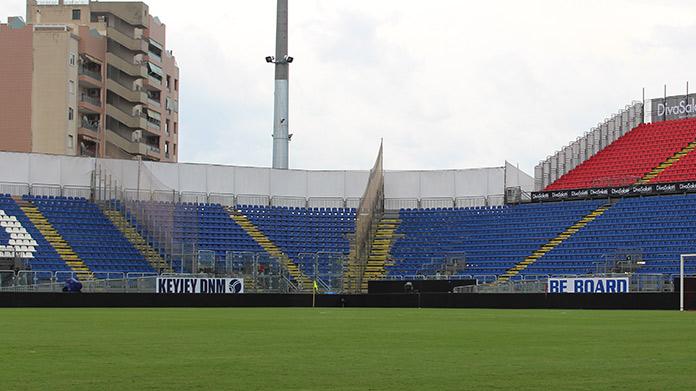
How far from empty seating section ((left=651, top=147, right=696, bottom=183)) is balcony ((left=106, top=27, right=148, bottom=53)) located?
53255mm

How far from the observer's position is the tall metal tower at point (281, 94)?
243ft

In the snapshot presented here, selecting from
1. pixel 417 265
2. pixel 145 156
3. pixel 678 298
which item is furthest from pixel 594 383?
pixel 145 156

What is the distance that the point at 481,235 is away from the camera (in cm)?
6525

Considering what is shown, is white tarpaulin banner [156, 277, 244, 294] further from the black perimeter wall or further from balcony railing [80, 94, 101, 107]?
balcony railing [80, 94, 101, 107]

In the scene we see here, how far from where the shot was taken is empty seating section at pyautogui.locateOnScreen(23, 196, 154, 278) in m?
59.2

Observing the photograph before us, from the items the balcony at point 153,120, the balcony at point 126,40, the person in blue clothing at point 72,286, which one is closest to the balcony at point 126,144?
the balcony at point 153,120

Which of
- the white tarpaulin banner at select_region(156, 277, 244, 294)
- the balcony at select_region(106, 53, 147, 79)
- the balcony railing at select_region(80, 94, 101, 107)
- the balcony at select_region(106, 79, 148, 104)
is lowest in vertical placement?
the white tarpaulin banner at select_region(156, 277, 244, 294)

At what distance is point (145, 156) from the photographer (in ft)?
343

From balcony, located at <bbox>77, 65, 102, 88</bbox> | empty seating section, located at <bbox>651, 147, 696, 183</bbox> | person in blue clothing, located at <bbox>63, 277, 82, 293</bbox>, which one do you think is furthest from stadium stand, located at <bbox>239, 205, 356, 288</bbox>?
balcony, located at <bbox>77, 65, 102, 88</bbox>

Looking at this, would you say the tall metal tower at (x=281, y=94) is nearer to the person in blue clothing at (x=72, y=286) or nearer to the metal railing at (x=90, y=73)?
the person in blue clothing at (x=72, y=286)

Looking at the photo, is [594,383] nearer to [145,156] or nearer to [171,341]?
[171,341]

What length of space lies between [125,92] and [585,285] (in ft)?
197

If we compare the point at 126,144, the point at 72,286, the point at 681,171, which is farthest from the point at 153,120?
the point at 72,286

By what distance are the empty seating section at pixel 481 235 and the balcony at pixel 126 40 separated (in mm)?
41533
